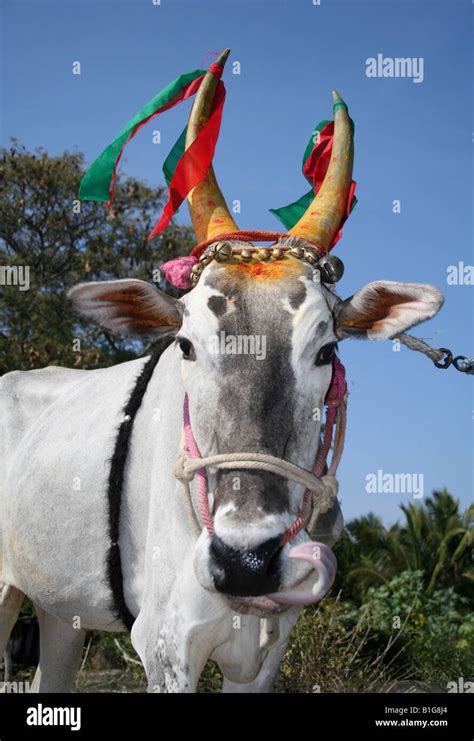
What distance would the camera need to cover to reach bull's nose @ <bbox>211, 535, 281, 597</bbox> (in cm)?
372

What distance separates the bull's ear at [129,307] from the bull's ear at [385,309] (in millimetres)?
860

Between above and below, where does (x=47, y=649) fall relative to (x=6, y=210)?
below

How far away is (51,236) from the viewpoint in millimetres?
19062

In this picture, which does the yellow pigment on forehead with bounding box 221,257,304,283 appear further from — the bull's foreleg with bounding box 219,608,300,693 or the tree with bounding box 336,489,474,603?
the tree with bounding box 336,489,474,603

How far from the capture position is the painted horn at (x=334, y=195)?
16.0ft

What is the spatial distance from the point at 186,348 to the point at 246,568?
120 cm

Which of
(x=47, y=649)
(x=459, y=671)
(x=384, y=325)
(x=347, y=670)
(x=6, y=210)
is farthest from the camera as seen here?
(x=6, y=210)

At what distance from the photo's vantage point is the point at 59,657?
658 cm

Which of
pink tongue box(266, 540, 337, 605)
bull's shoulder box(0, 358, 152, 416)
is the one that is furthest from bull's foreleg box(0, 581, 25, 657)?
pink tongue box(266, 540, 337, 605)

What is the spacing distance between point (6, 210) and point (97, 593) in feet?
48.2

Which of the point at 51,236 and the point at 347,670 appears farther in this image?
the point at 51,236

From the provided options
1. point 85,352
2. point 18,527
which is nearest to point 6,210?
point 85,352

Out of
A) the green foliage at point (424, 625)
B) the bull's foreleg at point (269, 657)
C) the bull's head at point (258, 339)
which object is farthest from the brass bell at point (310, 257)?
the green foliage at point (424, 625)
